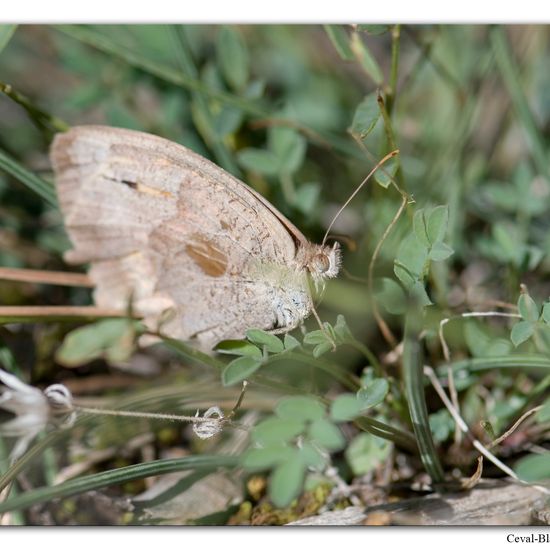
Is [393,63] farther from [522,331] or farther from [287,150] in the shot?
[522,331]

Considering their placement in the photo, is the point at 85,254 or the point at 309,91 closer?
the point at 85,254

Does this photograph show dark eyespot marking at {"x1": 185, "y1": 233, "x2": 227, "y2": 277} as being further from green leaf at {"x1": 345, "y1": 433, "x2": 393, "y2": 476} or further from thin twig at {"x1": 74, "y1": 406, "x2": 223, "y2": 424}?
green leaf at {"x1": 345, "y1": 433, "x2": 393, "y2": 476}

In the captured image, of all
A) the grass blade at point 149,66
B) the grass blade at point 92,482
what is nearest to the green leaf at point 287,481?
the grass blade at point 92,482

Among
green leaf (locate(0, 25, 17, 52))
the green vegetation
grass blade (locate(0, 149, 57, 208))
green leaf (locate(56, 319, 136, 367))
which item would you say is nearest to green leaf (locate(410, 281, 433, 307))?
the green vegetation

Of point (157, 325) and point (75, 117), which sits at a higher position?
point (75, 117)

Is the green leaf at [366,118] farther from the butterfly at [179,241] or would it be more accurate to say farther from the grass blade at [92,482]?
the grass blade at [92,482]

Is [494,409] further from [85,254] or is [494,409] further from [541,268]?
[85,254]

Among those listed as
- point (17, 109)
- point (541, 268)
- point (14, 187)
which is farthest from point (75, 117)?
point (541, 268)
